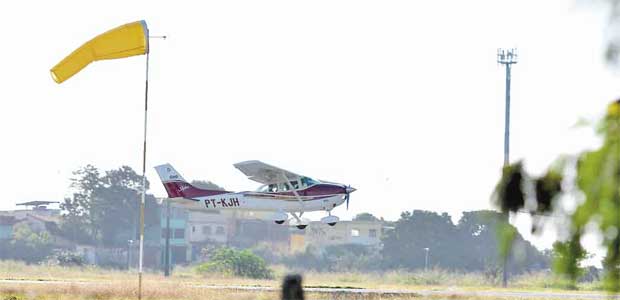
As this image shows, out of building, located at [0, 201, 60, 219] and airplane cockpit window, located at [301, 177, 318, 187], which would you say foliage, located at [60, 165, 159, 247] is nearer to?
building, located at [0, 201, 60, 219]

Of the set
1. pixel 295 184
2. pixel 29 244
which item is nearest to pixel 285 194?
pixel 295 184

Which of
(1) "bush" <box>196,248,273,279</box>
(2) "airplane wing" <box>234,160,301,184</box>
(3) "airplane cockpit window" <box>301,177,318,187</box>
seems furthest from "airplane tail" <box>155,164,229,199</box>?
(1) "bush" <box>196,248,273,279</box>

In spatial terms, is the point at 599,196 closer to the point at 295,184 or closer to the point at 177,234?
the point at 295,184

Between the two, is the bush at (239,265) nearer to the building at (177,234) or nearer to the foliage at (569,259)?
the building at (177,234)

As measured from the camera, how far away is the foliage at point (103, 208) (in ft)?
389

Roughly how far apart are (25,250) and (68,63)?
80.7 m

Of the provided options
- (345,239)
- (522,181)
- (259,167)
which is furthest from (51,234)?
(522,181)

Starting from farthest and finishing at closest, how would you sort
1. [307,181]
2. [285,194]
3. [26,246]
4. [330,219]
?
[26,246]
[307,181]
[285,194]
[330,219]

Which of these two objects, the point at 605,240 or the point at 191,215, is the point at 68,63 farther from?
the point at 191,215

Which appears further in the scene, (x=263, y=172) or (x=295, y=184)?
(x=263, y=172)

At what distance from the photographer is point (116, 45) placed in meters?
32.2

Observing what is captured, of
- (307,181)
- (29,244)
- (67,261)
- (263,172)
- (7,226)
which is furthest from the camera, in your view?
(7,226)

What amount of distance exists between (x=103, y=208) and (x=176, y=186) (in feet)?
193

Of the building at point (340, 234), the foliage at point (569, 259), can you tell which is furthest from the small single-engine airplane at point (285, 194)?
the foliage at point (569, 259)
